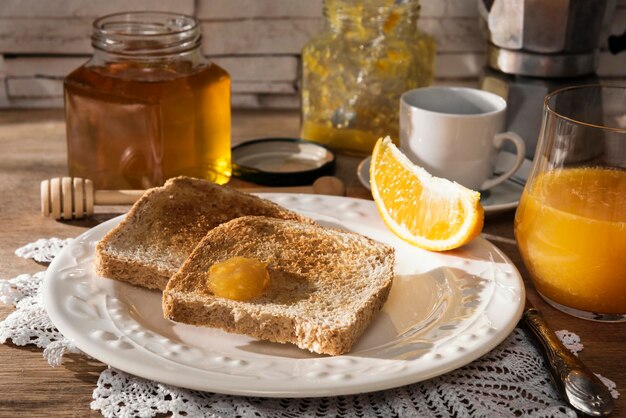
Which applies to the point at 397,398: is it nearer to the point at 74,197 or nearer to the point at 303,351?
the point at 303,351

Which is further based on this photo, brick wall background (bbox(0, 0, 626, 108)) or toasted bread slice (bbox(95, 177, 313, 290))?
brick wall background (bbox(0, 0, 626, 108))

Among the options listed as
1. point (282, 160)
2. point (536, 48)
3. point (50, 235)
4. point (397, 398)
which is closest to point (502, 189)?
point (536, 48)

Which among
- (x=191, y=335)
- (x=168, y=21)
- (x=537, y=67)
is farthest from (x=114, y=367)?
(x=537, y=67)

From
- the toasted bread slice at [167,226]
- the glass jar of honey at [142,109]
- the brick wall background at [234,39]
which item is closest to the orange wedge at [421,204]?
the toasted bread slice at [167,226]

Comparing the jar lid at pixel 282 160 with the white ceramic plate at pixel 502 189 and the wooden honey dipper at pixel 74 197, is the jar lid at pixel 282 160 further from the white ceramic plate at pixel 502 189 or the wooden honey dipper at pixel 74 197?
the wooden honey dipper at pixel 74 197

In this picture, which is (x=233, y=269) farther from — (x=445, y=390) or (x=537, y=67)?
(x=537, y=67)

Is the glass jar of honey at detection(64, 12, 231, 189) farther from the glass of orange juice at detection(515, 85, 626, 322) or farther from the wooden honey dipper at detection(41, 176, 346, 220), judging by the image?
the glass of orange juice at detection(515, 85, 626, 322)

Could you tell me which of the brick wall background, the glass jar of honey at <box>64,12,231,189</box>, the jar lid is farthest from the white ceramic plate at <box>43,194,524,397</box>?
the brick wall background
